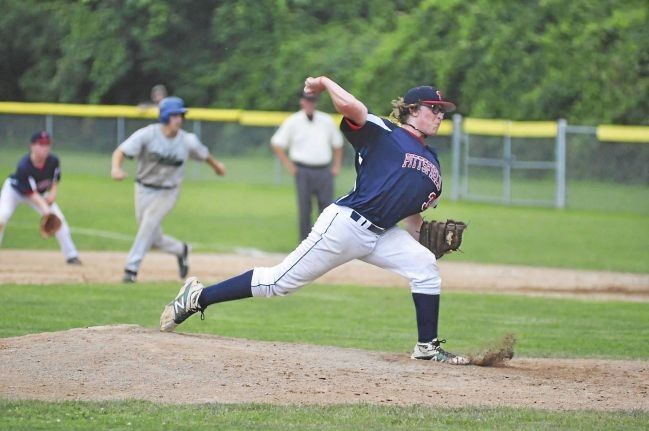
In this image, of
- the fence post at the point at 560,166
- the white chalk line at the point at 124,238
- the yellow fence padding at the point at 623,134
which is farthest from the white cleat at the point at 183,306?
the fence post at the point at 560,166

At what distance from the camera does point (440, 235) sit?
811cm

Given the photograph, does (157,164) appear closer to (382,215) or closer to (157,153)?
(157,153)

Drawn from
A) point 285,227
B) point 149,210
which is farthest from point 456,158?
point 149,210

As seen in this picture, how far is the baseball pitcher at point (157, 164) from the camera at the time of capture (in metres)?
12.3

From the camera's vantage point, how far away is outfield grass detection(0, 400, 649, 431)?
233 inches

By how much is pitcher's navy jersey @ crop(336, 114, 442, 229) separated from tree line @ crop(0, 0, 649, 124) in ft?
65.8

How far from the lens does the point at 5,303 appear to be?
10969mm

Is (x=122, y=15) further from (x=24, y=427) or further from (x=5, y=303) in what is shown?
(x=24, y=427)

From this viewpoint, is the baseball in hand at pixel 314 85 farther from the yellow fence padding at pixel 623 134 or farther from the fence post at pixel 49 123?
the fence post at pixel 49 123

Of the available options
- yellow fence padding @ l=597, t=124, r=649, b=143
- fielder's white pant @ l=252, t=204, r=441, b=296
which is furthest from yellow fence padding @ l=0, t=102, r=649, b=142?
fielder's white pant @ l=252, t=204, r=441, b=296

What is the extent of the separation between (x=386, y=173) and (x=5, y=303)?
4850mm

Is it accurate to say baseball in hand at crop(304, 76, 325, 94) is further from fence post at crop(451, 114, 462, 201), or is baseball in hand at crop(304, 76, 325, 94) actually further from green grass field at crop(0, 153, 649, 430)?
fence post at crop(451, 114, 462, 201)

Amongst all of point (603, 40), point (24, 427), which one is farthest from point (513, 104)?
point (24, 427)

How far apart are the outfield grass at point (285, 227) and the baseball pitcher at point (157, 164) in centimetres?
478
